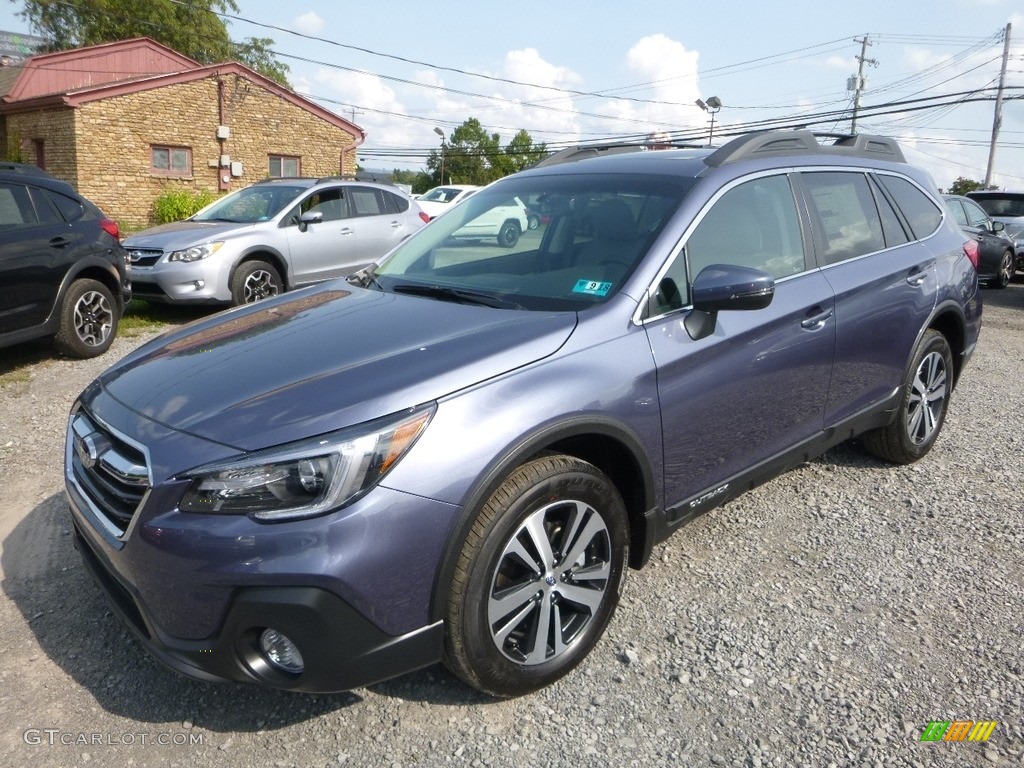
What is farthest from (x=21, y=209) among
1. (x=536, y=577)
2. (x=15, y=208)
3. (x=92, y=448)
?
(x=536, y=577)

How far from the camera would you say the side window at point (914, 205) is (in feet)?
15.4

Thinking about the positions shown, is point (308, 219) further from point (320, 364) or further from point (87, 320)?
point (320, 364)

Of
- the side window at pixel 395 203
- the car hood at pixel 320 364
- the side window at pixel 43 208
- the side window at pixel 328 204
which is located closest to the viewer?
Answer: the car hood at pixel 320 364

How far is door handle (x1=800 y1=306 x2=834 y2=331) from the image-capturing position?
12.1ft

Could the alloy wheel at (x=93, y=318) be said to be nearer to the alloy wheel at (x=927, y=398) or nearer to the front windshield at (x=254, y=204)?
the front windshield at (x=254, y=204)

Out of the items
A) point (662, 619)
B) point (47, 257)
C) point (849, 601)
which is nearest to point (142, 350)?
point (662, 619)

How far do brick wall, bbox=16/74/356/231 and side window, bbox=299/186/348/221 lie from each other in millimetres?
14634

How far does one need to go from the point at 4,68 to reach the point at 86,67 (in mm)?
3165

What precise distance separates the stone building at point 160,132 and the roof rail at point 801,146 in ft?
73.3

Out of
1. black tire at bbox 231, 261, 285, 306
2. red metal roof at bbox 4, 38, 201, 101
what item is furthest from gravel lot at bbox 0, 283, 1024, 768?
red metal roof at bbox 4, 38, 201, 101

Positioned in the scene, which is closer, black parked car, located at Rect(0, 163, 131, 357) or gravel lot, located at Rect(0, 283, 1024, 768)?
gravel lot, located at Rect(0, 283, 1024, 768)

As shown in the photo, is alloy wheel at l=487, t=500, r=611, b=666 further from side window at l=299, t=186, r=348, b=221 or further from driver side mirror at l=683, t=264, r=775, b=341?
side window at l=299, t=186, r=348, b=221

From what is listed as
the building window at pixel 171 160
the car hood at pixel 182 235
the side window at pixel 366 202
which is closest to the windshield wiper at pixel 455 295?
the car hood at pixel 182 235

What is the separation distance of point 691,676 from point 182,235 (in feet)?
26.8
